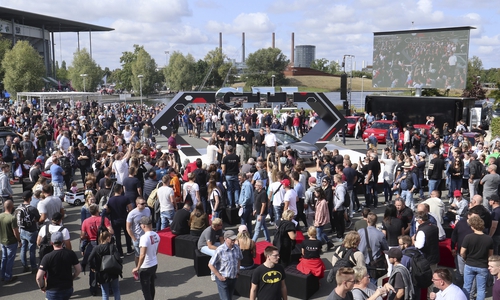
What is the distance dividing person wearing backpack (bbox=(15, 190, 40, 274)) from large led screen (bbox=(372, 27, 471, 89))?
29398mm

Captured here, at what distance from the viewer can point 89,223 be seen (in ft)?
24.6

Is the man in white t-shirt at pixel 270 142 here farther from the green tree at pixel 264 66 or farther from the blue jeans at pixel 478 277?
the green tree at pixel 264 66

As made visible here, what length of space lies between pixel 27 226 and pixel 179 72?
213ft

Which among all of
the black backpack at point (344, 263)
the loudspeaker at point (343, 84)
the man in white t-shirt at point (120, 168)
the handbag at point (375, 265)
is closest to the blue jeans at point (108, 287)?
the black backpack at point (344, 263)

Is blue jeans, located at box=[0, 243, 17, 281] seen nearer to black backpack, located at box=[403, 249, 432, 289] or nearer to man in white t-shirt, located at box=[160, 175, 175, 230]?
man in white t-shirt, located at box=[160, 175, 175, 230]

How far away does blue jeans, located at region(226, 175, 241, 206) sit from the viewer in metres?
11.5

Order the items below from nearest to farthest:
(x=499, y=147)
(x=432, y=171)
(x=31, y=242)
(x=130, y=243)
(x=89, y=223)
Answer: (x=89, y=223) < (x=31, y=242) < (x=130, y=243) < (x=432, y=171) < (x=499, y=147)

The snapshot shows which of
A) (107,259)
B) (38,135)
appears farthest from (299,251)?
(38,135)

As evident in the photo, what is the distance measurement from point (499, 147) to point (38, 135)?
53.4 ft

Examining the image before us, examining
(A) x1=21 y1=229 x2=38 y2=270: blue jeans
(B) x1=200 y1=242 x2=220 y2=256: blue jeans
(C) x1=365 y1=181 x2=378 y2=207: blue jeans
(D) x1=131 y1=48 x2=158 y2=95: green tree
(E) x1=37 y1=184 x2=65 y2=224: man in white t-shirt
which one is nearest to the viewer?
(B) x1=200 y1=242 x2=220 y2=256: blue jeans

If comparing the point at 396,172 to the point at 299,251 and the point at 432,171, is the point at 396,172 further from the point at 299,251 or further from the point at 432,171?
the point at 299,251

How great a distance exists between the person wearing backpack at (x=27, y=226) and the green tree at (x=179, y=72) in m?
64.7

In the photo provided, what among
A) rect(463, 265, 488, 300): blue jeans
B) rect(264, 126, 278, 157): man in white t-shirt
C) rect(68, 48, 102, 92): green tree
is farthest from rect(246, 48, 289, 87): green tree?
rect(463, 265, 488, 300): blue jeans

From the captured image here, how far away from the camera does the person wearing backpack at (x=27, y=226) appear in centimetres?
778
